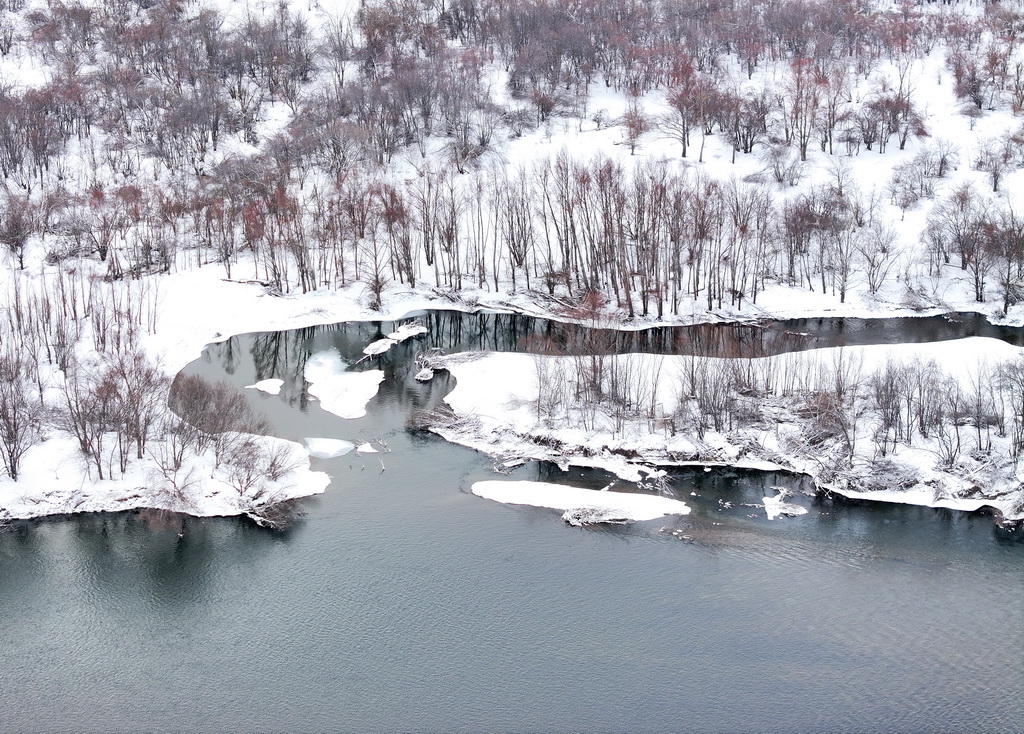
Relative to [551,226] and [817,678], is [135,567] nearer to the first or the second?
[817,678]

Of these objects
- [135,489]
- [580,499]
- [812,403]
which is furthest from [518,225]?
[135,489]

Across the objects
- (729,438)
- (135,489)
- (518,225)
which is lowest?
(135,489)

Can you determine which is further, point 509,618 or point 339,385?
point 339,385

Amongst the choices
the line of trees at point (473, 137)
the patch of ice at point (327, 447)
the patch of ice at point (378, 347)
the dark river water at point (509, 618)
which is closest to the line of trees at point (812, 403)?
the dark river water at point (509, 618)

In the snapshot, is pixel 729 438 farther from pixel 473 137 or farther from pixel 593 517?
pixel 473 137

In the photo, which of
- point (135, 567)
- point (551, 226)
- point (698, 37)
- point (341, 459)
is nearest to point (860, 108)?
point (698, 37)

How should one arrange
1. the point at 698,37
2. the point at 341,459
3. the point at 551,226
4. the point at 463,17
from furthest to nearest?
the point at 463,17 < the point at 698,37 < the point at 551,226 < the point at 341,459

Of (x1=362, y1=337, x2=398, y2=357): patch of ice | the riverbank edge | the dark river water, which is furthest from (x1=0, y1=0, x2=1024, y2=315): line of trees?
the dark river water
